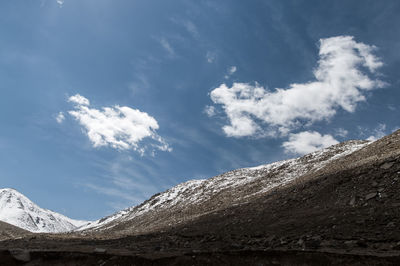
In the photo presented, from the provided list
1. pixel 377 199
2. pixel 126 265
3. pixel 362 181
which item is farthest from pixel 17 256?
pixel 362 181

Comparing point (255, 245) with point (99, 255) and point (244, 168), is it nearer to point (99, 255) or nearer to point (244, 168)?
point (99, 255)

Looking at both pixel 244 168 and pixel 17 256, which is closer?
pixel 17 256

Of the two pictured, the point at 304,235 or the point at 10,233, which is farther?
the point at 10,233

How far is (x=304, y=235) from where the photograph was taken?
57.4ft

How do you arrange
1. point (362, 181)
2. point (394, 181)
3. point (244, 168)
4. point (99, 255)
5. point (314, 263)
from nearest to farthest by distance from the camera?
point (314, 263), point (99, 255), point (394, 181), point (362, 181), point (244, 168)

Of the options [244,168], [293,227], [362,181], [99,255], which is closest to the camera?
[99,255]

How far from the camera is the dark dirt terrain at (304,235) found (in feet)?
45.0

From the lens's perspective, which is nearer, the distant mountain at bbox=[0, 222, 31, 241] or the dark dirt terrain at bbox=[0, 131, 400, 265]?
the dark dirt terrain at bbox=[0, 131, 400, 265]

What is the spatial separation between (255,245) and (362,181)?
13636 millimetres

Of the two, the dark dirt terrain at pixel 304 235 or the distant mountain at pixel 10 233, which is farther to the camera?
the distant mountain at pixel 10 233

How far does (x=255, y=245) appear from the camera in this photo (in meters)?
18.0

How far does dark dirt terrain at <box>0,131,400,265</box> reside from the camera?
13.7m

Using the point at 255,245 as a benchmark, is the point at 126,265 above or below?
below

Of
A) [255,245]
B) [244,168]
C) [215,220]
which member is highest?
[244,168]
